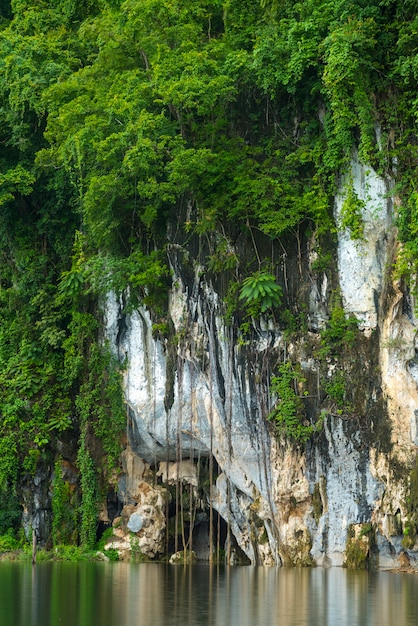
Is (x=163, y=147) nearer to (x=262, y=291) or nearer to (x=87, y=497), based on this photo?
(x=262, y=291)

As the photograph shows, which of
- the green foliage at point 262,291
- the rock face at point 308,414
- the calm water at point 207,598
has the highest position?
the green foliage at point 262,291

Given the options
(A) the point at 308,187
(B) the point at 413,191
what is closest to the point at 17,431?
(A) the point at 308,187

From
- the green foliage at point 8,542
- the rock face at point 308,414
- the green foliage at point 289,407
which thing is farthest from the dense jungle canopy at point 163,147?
the green foliage at point 289,407

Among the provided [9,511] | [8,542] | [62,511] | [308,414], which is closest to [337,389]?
[308,414]

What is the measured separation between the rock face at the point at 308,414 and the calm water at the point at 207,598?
118 centimetres

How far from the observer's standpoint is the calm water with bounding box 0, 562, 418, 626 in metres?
10.0

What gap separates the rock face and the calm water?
46.3 inches

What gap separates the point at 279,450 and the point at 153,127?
6.21 meters

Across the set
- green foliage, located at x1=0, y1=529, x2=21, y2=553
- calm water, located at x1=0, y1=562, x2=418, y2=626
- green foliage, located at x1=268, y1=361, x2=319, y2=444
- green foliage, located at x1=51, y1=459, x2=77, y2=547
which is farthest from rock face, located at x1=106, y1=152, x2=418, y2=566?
green foliage, located at x1=0, y1=529, x2=21, y2=553

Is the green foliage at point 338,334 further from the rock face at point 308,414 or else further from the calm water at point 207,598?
the calm water at point 207,598

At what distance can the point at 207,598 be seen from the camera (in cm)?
1215

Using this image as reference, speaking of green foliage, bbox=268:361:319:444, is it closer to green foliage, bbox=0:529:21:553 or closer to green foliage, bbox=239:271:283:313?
green foliage, bbox=239:271:283:313

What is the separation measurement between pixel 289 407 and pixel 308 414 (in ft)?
1.20

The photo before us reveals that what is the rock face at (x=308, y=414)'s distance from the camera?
56.4 ft
